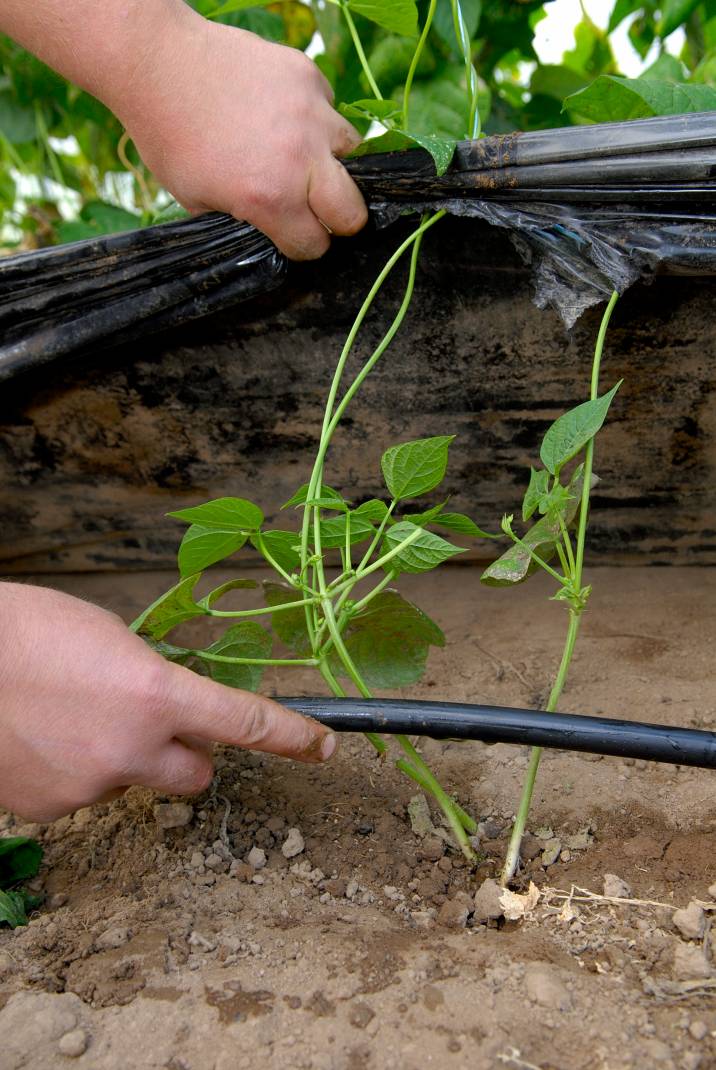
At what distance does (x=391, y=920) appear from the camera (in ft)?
2.57

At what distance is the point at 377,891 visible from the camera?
0.83 meters

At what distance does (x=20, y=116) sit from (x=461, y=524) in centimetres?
171

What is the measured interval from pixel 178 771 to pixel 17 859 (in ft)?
0.89

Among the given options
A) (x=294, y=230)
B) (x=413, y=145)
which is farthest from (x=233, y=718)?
(x=413, y=145)

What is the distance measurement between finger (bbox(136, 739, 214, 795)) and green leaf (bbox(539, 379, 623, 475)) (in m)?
0.46

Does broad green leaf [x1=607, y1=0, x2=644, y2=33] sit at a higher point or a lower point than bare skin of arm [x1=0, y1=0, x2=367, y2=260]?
higher

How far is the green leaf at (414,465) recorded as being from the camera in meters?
0.80

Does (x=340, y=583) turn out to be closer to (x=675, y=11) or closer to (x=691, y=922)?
(x=691, y=922)

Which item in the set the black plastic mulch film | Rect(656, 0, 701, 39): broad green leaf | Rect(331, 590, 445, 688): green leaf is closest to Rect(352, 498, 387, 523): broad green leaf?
Rect(331, 590, 445, 688): green leaf

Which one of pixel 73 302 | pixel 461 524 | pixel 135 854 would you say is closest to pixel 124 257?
pixel 73 302

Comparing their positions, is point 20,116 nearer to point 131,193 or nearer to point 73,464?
point 131,193

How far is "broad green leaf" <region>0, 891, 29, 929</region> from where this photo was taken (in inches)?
32.3

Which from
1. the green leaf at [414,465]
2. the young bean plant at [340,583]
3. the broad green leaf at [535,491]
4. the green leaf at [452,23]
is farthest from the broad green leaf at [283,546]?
the green leaf at [452,23]

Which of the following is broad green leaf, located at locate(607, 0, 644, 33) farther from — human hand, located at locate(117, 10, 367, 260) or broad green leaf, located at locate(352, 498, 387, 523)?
broad green leaf, located at locate(352, 498, 387, 523)
